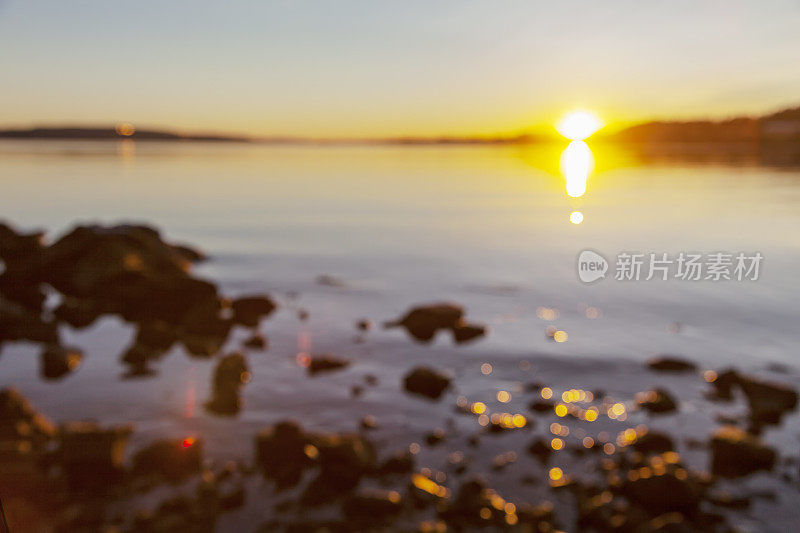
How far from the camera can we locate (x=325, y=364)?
16.9 m

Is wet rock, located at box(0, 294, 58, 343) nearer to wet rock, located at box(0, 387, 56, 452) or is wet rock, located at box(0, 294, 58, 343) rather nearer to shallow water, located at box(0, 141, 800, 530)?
shallow water, located at box(0, 141, 800, 530)

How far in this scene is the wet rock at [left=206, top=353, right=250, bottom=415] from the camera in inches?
558

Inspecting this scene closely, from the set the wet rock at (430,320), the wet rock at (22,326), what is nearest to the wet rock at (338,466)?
the wet rock at (430,320)

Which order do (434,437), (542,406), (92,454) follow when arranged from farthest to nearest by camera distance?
1. (542,406)
2. (434,437)
3. (92,454)

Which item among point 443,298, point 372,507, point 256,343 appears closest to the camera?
point 372,507

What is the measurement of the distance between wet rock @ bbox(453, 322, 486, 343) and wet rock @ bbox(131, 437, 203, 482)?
9.80m

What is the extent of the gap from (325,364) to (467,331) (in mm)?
5459

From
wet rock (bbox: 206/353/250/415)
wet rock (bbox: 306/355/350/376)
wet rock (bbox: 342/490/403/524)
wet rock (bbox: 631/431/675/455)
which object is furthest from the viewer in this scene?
wet rock (bbox: 306/355/350/376)

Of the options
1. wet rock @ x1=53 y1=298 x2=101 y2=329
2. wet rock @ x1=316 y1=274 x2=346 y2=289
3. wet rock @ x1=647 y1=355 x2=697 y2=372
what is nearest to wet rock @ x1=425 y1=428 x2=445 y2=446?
wet rock @ x1=647 y1=355 x2=697 y2=372

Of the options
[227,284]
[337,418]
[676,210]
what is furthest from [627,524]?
[676,210]

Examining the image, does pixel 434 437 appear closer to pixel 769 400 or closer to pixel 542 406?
pixel 542 406

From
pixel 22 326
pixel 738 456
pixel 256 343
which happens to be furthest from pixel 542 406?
pixel 22 326

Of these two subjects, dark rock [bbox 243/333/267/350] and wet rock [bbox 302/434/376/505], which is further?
dark rock [bbox 243/333/267/350]

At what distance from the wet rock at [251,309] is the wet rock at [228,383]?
446cm
